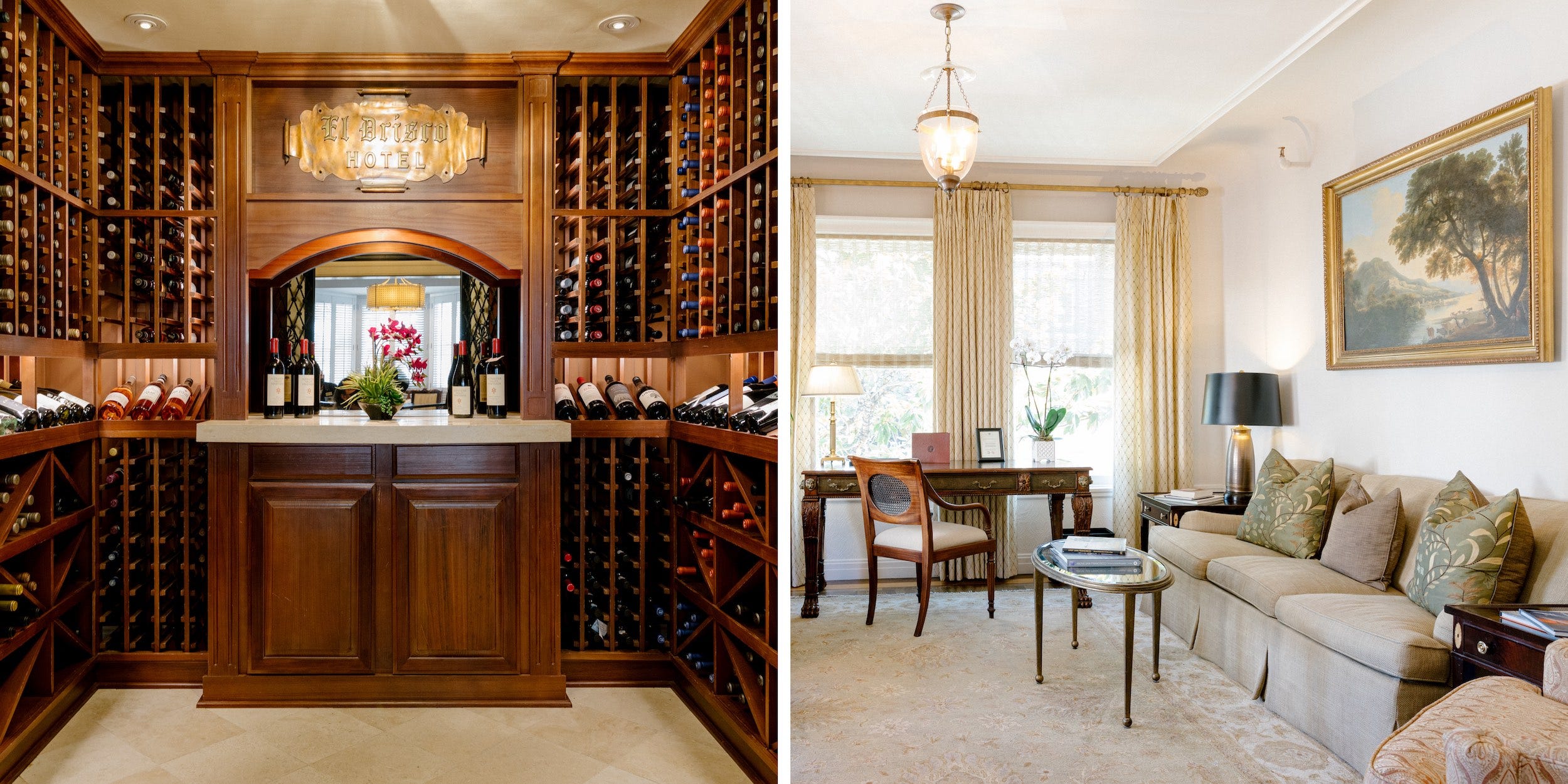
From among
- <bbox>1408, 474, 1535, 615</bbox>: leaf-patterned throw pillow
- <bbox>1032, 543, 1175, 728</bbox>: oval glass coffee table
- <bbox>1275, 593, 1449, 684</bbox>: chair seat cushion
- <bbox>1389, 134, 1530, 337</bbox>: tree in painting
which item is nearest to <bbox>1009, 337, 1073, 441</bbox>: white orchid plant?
<bbox>1032, 543, 1175, 728</bbox>: oval glass coffee table

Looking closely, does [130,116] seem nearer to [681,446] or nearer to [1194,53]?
[681,446]

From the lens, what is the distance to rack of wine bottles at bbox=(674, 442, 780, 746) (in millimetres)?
2342

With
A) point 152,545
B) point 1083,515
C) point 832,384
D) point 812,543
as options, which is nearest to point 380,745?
point 152,545

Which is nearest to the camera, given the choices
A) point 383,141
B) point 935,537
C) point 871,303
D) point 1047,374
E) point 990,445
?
point 383,141

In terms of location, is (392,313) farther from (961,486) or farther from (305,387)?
(961,486)

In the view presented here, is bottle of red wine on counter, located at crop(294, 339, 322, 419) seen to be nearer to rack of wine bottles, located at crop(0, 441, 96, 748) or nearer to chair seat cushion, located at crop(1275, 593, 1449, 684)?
rack of wine bottles, located at crop(0, 441, 96, 748)

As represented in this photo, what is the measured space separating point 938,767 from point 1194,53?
2.84 m

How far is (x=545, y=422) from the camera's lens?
283cm

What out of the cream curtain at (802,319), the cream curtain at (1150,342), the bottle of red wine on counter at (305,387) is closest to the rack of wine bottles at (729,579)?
the bottle of red wine on counter at (305,387)

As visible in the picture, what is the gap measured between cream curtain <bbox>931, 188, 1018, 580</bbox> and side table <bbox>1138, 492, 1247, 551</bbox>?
74 centimetres

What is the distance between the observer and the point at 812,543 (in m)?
4.24

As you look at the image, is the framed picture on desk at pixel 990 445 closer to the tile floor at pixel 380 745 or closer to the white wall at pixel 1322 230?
the white wall at pixel 1322 230

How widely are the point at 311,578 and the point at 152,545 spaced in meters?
0.66

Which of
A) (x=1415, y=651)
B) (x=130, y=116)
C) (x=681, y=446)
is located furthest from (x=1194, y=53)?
(x=130, y=116)
